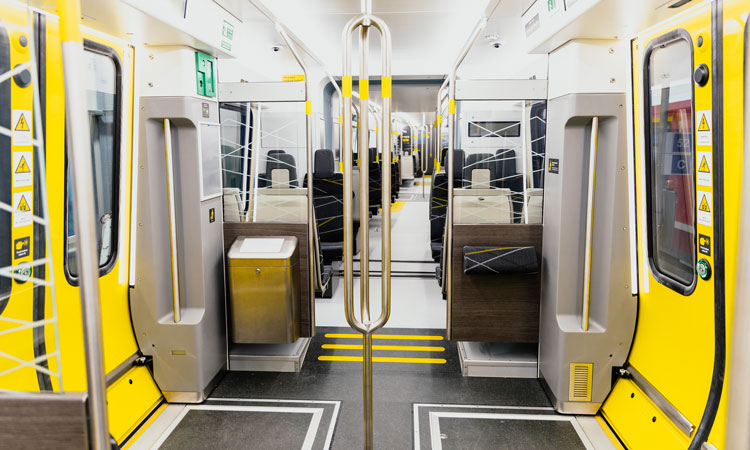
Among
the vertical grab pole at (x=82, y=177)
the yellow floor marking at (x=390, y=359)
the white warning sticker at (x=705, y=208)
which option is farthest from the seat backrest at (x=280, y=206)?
the vertical grab pole at (x=82, y=177)

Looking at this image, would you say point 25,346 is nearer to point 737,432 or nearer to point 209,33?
point 209,33

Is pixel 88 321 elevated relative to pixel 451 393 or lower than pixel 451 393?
elevated

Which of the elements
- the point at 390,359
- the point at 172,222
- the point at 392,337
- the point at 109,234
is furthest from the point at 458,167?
the point at 109,234

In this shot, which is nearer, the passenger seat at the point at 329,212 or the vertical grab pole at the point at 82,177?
the vertical grab pole at the point at 82,177

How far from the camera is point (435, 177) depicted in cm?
642

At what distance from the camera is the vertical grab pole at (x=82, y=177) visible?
1.00 m

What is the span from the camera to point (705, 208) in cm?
229

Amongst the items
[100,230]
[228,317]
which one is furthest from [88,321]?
[228,317]

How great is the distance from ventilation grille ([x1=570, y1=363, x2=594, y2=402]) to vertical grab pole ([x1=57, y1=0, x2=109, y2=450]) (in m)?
2.88

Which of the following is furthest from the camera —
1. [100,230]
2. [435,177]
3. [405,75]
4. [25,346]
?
[405,75]

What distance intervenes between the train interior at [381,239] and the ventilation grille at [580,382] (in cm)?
1

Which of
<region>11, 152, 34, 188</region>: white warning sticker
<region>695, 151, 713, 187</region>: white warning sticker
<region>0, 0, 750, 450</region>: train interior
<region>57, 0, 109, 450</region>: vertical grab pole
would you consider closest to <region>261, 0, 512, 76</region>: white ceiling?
<region>0, 0, 750, 450</region>: train interior

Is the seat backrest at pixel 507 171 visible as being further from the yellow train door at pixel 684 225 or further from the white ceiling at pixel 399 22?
the white ceiling at pixel 399 22

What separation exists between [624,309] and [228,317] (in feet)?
8.68
